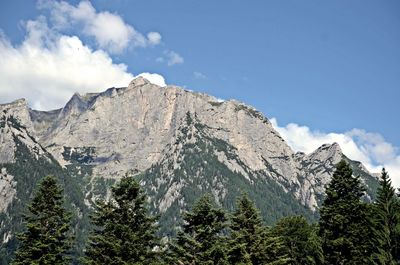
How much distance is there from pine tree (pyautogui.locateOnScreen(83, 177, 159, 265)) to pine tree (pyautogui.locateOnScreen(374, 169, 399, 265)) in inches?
832

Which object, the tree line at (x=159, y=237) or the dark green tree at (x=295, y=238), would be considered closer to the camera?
the tree line at (x=159, y=237)

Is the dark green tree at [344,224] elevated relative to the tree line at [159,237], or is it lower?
elevated

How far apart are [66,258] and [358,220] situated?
29.4 metres

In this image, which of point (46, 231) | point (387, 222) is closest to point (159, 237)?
point (46, 231)

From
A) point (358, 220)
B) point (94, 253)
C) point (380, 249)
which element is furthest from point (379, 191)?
point (94, 253)

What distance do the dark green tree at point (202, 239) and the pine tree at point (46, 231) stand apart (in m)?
9.39

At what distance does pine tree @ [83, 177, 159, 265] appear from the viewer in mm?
36188

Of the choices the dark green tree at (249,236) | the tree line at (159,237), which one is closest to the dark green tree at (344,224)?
→ the tree line at (159,237)

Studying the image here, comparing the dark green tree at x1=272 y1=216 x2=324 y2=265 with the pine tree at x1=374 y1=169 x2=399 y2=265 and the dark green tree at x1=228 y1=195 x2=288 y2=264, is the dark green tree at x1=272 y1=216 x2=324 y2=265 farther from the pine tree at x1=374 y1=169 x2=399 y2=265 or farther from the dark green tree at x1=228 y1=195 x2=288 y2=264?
the dark green tree at x1=228 y1=195 x2=288 y2=264

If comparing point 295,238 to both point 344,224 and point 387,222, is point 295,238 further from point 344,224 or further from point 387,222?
point 387,222

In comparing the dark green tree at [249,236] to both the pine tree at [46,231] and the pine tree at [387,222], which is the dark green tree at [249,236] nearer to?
the pine tree at [387,222]

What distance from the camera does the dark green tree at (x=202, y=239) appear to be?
118ft

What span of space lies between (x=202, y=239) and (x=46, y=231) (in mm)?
13223

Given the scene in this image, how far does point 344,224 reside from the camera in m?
47.9
